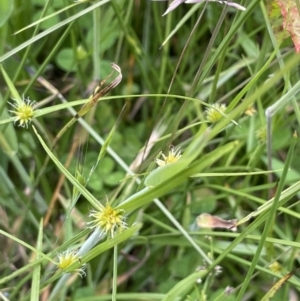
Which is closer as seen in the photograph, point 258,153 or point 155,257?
point 258,153

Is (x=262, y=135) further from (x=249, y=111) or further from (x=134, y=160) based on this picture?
(x=134, y=160)

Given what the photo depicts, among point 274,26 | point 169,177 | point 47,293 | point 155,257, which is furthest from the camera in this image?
point 155,257

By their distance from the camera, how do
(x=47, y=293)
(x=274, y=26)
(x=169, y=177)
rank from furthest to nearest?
1. (x=47, y=293)
2. (x=274, y=26)
3. (x=169, y=177)

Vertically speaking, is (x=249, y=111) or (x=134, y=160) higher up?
(x=249, y=111)

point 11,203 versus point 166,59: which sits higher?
point 166,59

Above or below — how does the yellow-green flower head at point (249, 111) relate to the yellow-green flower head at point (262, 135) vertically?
above

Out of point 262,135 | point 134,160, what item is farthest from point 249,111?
point 134,160

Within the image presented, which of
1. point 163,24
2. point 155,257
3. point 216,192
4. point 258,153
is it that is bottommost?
point 155,257

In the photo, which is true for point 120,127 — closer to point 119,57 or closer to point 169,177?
point 119,57

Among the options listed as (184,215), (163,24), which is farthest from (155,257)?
(163,24)

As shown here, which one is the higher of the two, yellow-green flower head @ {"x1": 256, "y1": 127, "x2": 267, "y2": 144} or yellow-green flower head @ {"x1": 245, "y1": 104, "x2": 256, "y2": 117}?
yellow-green flower head @ {"x1": 245, "y1": 104, "x2": 256, "y2": 117}
